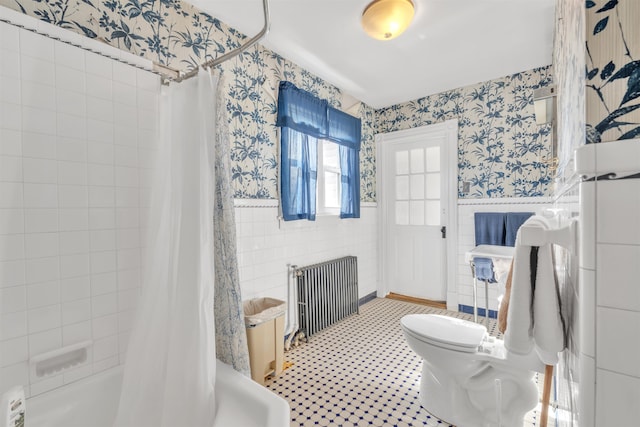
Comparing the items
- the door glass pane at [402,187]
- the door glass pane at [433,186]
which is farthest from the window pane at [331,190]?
the door glass pane at [433,186]

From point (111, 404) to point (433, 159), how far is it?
3.55m

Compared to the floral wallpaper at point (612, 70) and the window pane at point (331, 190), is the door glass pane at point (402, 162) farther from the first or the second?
the floral wallpaper at point (612, 70)

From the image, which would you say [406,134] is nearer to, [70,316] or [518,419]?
[518,419]

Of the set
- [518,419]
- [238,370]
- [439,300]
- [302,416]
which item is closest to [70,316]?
[238,370]

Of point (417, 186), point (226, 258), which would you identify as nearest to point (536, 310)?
point (226, 258)

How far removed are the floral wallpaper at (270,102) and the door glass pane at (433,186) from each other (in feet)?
0.93

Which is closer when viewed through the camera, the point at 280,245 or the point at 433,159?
the point at 280,245

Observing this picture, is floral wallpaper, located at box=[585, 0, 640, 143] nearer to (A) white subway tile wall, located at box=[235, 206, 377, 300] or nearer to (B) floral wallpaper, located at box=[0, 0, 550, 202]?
(B) floral wallpaper, located at box=[0, 0, 550, 202]

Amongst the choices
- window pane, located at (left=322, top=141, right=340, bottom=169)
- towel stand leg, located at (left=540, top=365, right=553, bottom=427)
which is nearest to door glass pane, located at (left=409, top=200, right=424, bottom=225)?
window pane, located at (left=322, top=141, right=340, bottom=169)

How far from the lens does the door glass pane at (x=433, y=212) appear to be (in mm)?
3426

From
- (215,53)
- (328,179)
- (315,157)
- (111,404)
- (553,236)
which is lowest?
(111,404)

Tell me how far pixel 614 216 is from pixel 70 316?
195 centimetres

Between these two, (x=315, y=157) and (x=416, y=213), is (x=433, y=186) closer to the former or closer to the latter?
(x=416, y=213)

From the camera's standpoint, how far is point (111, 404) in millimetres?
1375
